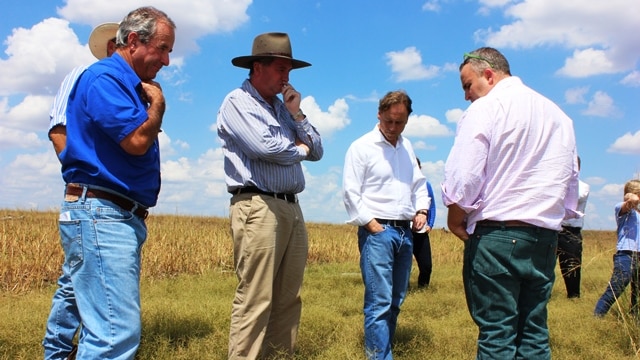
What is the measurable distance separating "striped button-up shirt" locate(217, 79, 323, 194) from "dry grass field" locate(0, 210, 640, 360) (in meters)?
1.51

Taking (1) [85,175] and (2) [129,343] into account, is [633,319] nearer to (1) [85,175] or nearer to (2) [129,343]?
(2) [129,343]

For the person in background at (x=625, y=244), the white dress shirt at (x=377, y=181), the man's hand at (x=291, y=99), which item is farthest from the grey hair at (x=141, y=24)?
the person in background at (x=625, y=244)

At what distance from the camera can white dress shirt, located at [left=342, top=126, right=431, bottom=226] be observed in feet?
13.9

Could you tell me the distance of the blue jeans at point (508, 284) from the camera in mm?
2672

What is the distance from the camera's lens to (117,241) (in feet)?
8.14

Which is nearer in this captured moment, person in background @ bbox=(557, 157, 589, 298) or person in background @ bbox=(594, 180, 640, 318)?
person in background @ bbox=(594, 180, 640, 318)

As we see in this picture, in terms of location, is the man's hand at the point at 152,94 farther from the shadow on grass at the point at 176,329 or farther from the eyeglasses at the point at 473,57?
the shadow on grass at the point at 176,329

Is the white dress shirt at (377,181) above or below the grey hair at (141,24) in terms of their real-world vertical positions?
below

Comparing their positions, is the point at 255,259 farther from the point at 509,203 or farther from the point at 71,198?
the point at 509,203

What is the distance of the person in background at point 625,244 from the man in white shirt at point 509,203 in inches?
139

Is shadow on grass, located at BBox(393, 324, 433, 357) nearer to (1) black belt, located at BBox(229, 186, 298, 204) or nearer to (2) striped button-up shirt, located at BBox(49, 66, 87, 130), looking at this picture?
(1) black belt, located at BBox(229, 186, 298, 204)

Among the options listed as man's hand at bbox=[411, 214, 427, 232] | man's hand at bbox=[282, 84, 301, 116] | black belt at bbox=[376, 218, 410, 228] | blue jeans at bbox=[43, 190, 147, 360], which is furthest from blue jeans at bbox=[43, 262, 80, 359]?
man's hand at bbox=[411, 214, 427, 232]

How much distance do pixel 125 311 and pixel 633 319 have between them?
15.0ft

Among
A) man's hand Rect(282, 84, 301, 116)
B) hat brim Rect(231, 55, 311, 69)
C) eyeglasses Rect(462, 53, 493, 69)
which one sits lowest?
man's hand Rect(282, 84, 301, 116)
